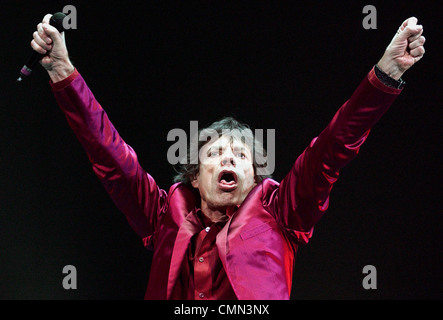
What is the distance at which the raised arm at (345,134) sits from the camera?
1262 mm

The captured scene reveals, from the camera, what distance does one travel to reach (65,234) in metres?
2.21

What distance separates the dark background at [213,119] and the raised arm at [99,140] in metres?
0.56

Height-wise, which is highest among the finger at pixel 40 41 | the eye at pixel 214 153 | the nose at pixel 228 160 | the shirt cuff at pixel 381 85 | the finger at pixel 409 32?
the finger at pixel 40 41

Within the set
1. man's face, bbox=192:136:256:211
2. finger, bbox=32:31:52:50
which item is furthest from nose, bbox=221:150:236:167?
finger, bbox=32:31:52:50

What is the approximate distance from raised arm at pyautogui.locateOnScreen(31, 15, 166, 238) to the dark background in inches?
22.2

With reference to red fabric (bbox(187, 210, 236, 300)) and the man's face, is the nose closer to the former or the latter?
the man's face

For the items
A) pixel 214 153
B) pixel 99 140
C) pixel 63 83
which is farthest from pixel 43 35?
pixel 214 153

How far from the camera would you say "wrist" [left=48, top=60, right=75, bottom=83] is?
141 centimetres

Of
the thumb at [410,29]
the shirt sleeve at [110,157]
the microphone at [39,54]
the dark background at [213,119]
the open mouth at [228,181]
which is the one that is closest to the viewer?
the thumb at [410,29]

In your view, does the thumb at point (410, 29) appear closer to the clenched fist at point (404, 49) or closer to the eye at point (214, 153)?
the clenched fist at point (404, 49)

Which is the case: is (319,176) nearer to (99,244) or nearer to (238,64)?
(238,64)

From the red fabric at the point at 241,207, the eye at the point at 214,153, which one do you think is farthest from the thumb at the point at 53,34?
the eye at the point at 214,153

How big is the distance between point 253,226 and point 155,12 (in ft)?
3.52

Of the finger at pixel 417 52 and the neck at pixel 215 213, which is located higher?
the finger at pixel 417 52
